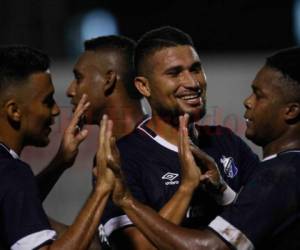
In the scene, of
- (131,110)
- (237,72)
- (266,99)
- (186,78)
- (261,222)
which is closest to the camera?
(261,222)

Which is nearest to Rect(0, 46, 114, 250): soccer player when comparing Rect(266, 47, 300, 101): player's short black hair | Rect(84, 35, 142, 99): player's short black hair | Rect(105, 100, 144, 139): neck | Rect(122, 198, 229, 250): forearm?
Rect(122, 198, 229, 250): forearm

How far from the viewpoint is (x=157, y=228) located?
121 inches

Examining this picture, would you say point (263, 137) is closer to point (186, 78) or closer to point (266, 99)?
point (266, 99)

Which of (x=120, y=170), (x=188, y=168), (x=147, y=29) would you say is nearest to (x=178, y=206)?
(x=188, y=168)

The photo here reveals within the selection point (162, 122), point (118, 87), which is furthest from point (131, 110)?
point (162, 122)

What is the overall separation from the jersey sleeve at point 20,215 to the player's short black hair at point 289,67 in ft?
3.59

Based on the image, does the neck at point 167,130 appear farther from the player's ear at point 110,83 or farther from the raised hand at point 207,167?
the player's ear at point 110,83

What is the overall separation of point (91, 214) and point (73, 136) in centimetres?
81

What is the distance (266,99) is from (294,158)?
31 centimetres

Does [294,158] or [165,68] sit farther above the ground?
[165,68]

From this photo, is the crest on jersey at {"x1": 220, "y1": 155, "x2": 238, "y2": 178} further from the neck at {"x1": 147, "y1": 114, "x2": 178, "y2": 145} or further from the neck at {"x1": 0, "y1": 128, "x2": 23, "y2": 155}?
the neck at {"x1": 0, "y1": 128, "x2": 23, "y2": 155}

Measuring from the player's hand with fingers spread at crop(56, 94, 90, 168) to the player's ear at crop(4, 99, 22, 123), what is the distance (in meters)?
0.40

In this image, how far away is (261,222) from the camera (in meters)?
3.02

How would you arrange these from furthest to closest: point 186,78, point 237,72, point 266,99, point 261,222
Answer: point 237,72 < point 186,78 < point 266,99 < point 261,222
